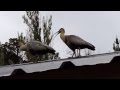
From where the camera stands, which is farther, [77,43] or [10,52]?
[10,52]

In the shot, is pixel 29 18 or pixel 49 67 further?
pixel 29 18

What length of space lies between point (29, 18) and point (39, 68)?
9.73 m

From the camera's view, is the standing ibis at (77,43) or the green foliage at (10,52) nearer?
the standing ibis at (77,43)

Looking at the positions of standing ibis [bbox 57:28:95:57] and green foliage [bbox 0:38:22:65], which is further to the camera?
green foliage [bbox 0:38:22:65]

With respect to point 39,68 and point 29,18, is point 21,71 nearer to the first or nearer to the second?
point 39,68

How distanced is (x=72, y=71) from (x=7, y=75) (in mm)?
576

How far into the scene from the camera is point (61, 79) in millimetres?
3506
